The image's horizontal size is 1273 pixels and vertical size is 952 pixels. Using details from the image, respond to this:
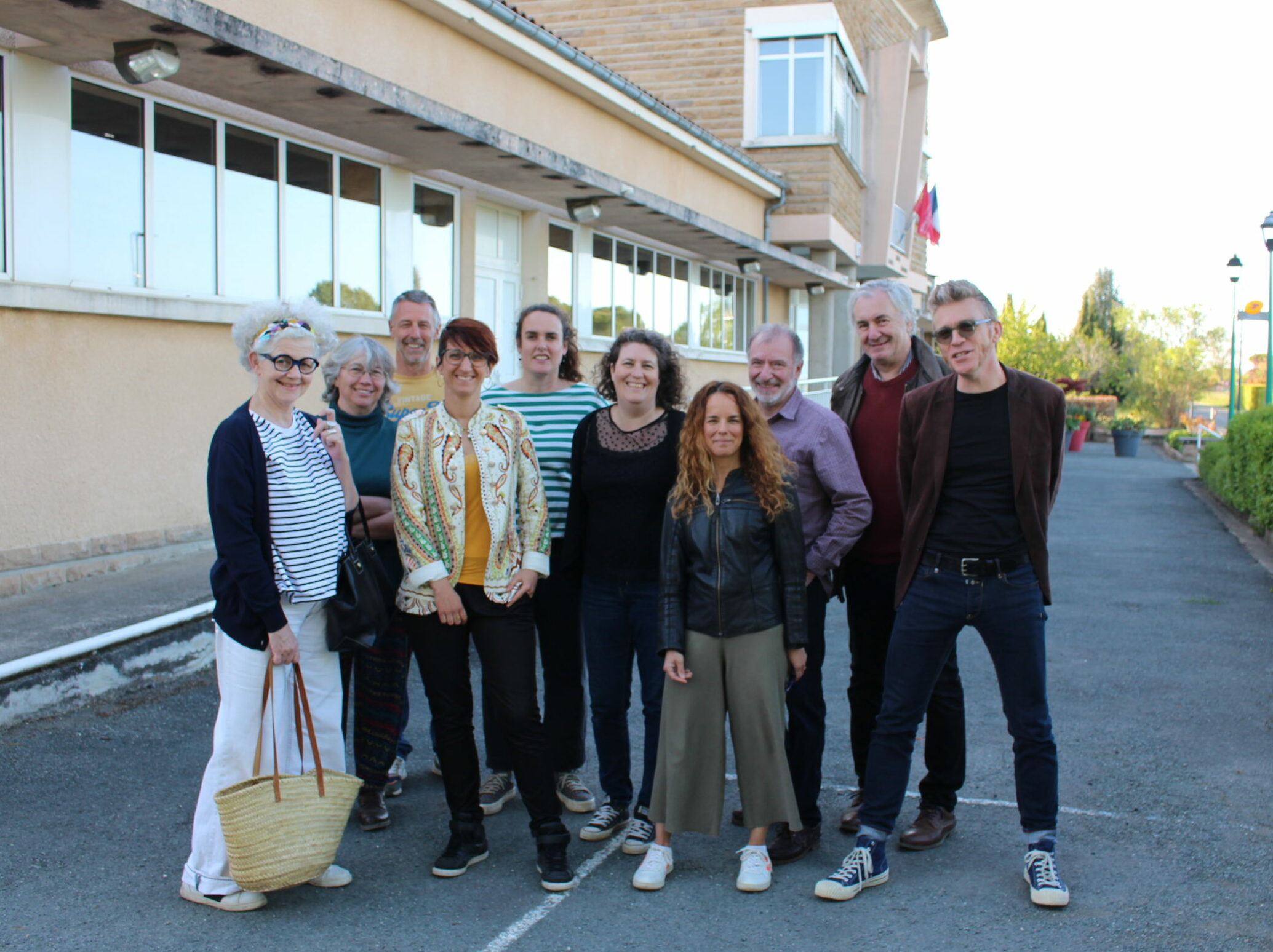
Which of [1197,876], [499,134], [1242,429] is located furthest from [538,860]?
[1242,429]

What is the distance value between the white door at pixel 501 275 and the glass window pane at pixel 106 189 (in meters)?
4.98

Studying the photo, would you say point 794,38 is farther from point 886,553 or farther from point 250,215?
point 886,553

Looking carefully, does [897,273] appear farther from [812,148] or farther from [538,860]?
[538,860]

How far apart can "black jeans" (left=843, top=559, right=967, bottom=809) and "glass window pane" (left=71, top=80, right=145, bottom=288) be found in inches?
253

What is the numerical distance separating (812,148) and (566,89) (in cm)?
861

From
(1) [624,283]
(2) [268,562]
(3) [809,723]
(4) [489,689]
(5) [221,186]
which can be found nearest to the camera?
(2) [268,562]

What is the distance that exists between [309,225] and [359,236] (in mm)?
765

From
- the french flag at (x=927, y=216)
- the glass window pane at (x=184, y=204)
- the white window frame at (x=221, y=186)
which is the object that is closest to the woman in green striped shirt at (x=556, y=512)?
the white window frame at (x=221, y=186)

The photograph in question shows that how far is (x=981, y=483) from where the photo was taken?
161 inches

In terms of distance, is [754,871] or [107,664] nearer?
[754,871]

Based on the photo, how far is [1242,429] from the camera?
17219mm

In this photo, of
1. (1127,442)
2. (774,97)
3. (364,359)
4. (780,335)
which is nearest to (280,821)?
(364,359)

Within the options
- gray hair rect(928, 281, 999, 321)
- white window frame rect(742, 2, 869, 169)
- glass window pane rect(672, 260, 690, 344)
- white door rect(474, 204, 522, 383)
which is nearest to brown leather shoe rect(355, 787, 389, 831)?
gray hair rect(928, 281, 999, 321)

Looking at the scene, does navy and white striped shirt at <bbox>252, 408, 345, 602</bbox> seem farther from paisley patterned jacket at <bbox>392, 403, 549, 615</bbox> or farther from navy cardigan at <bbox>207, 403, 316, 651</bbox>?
paisley patterned jacket at <bbox>392, 403, 549, 615</bbox>
